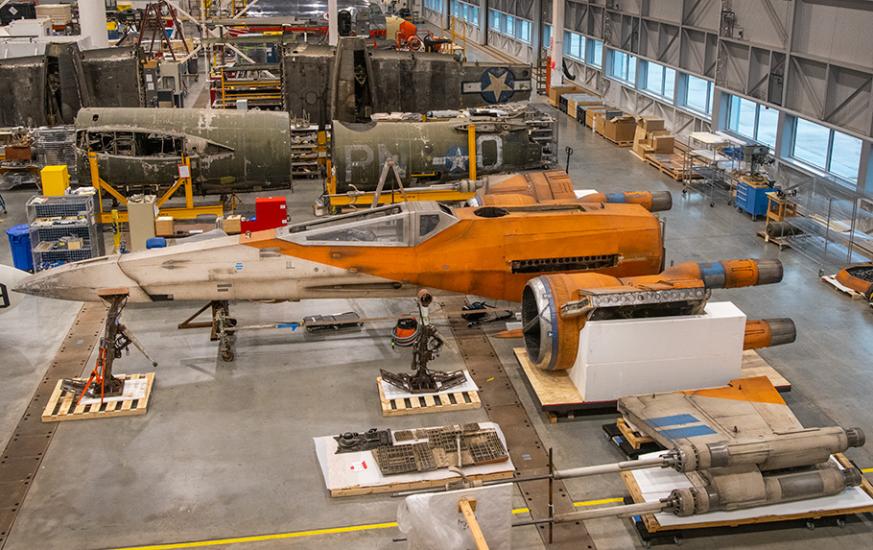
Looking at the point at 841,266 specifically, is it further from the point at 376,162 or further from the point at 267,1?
the point at 267,1

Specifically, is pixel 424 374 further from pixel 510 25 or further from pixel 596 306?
pixel 510 25

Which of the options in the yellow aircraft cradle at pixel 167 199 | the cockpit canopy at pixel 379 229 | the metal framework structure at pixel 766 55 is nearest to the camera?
the cockpit canopy at pixel 379 229

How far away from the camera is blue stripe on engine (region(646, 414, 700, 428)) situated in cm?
1039

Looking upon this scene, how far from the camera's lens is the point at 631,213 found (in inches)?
535

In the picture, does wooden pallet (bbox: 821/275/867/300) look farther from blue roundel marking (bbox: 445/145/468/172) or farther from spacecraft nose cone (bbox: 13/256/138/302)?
spacecraft nose cone (bbox: 13/256/138/302)

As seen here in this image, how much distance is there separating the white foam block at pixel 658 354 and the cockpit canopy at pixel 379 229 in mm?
2907

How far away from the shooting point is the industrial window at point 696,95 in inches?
993

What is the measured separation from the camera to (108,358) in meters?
11.9

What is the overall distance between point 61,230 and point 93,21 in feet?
41.7

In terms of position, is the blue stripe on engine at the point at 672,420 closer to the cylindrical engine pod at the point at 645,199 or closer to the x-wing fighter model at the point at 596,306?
the x-wing fighter model at the point at 596,306

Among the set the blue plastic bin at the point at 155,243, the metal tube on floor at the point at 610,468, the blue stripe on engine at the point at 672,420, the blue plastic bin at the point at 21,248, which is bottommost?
the blue stripe on engine at the point at 672,420

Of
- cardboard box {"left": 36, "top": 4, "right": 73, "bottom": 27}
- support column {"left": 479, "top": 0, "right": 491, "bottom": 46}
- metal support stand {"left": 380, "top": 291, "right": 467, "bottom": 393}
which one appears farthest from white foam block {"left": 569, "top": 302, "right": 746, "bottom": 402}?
cardboard box {"left": 36, "top": 4, "right": 73, "bottom": 27}

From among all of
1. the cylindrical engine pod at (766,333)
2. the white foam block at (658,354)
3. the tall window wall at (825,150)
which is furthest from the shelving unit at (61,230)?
the tall window wall at (825,150)

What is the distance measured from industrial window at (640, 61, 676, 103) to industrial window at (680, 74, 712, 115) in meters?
0.44
